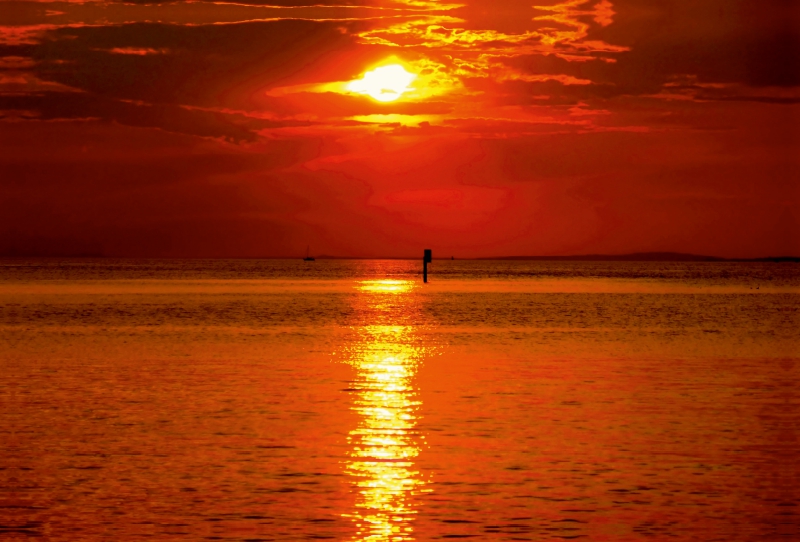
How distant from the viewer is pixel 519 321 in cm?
6438

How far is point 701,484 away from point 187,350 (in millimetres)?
28514

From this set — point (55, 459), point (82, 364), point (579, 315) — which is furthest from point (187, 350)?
point (579, 315)

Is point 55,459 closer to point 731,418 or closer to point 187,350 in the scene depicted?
point 731,418

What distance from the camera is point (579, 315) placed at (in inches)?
2876

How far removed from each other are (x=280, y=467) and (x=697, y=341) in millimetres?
34201

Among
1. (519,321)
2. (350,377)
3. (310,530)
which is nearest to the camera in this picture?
(310,530)

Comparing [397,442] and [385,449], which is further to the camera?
[397,442]

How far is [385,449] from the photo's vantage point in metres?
19.5

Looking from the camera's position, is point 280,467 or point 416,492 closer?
point 416,492

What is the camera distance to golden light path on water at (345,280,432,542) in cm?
1416

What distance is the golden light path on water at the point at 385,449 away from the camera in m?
14.2

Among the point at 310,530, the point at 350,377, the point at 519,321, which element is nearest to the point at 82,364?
the point at 350,377

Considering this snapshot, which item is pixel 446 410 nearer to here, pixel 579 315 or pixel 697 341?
pixel 697 341

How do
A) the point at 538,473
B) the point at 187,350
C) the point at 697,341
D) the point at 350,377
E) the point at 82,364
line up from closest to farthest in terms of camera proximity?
the point at 538,473 → the point at 350,377 → the point at 82,364 → the point at 187,350 → the point at 697,341
